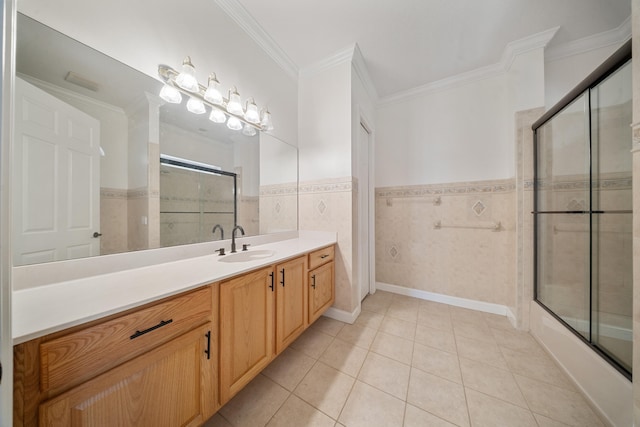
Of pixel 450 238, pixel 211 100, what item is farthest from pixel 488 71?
pixel 211 100

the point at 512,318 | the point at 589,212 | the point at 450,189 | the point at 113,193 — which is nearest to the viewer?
the point at 113,193

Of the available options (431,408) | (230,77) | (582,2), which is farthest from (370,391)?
(582,2)

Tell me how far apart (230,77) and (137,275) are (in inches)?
58.7

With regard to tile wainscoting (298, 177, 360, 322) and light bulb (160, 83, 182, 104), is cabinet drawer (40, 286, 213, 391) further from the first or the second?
tile wainscoting (298, 177, 360, 322)

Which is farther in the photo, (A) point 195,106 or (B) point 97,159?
(A) point 195,106

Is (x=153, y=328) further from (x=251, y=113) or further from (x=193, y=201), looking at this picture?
(x=251, y=113)

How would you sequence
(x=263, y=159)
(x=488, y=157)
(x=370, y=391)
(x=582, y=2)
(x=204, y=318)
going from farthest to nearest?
(x=488, y=157)
(x=263, y=159)
(x=582, y=2)
(x=370, y=391)
(x=204, y=318)

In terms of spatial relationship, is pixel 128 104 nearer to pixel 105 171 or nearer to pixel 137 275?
pixel 105 171

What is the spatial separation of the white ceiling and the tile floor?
2.62 meters

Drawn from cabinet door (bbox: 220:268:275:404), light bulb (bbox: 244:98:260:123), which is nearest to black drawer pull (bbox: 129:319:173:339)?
cabinet door (bbox: 220:268:275:404)

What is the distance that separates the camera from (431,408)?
109 cm

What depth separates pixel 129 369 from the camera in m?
0.65

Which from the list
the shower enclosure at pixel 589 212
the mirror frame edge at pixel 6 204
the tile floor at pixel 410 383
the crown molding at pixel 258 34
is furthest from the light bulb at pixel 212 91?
the shower enclosure at pixel 589 212

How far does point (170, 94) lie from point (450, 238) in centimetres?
283
